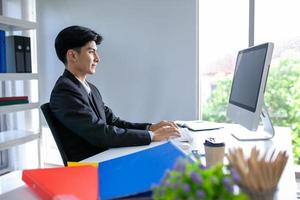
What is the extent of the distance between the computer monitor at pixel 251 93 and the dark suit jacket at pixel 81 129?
0.49m

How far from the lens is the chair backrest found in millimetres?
1389

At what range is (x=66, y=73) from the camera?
158 centimetres

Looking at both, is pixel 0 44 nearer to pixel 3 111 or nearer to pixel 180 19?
pixel 3 111

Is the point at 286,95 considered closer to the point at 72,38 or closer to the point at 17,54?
the point at 72,38

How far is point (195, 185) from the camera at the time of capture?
431 mm

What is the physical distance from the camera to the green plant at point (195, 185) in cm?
43

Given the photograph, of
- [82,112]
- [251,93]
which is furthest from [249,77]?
[82,112]

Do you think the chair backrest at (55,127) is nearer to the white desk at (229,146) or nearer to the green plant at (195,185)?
the white desk at (229,146)

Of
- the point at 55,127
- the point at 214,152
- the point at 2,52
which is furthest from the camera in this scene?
the point at 2,52

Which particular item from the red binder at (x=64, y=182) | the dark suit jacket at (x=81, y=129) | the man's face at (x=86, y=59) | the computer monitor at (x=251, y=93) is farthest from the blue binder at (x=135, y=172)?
the man's face at (x=86, y=59)

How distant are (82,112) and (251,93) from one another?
2.66 ft

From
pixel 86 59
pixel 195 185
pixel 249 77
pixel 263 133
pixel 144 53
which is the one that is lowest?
pixel 263 133

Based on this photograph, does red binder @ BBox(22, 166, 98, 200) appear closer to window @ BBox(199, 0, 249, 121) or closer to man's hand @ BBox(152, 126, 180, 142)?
man's hand @ BBox(152, 126, 180, 142)

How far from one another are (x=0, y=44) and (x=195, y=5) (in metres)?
1.55
